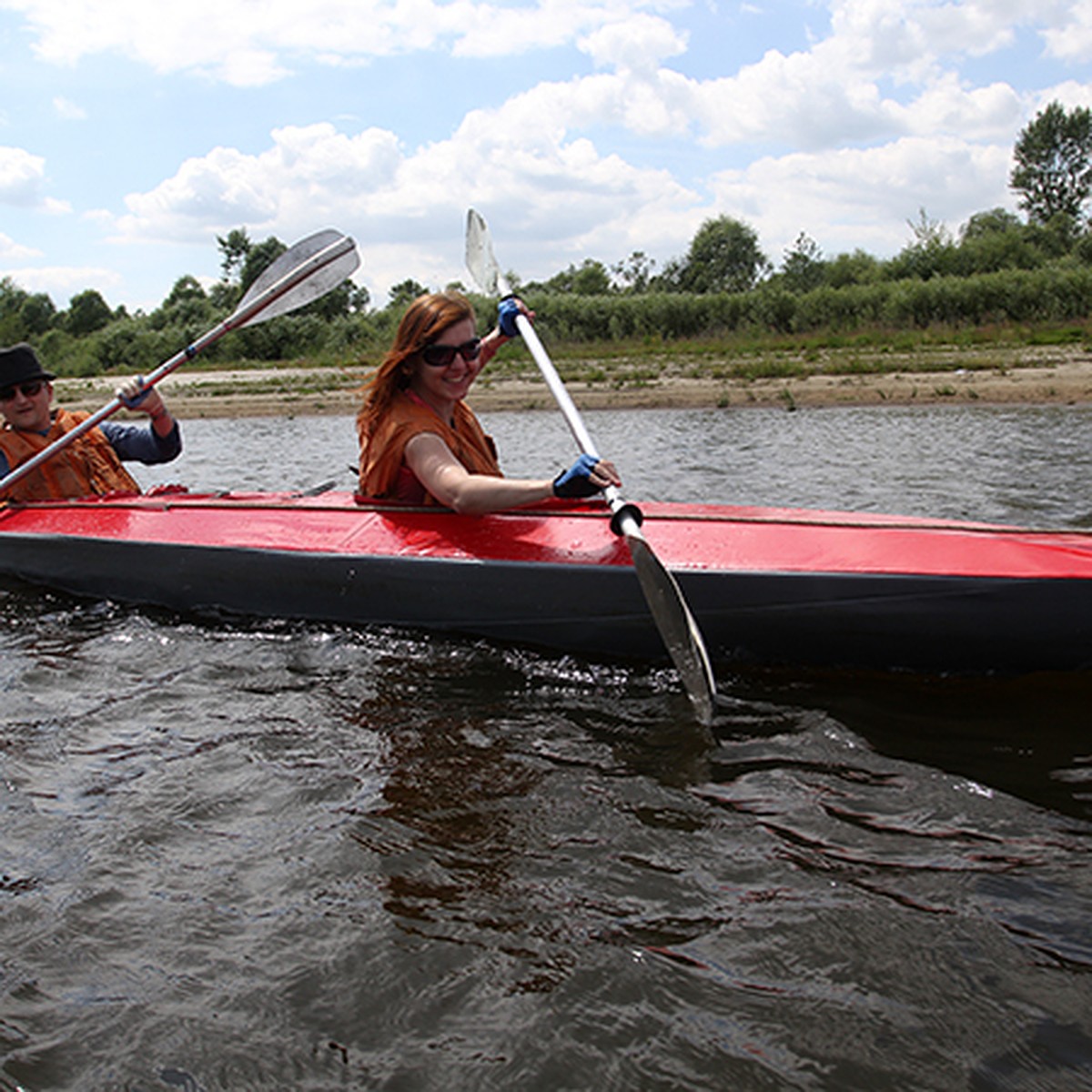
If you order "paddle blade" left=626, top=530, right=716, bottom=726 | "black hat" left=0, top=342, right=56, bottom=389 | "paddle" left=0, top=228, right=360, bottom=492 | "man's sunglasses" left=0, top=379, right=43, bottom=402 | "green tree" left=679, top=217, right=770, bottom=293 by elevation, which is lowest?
"paddle blade" left=626, top=530, right=716, bottom=726

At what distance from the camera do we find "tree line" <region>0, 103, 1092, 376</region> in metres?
19.7

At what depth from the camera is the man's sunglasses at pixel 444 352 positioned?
153 inches

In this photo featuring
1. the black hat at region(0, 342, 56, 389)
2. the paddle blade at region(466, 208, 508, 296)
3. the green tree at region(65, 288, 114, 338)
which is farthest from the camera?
the green tree at region(65, 288, 114, 338)

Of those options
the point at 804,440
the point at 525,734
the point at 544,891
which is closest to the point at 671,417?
the point at 804,440

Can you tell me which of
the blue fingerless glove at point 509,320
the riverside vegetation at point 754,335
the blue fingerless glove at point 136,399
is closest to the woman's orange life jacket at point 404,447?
the blue fingerless glove at point 509,320

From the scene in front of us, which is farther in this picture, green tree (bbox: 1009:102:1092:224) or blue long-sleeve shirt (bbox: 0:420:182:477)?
green tree (bbox: 1009:102:1092:224)

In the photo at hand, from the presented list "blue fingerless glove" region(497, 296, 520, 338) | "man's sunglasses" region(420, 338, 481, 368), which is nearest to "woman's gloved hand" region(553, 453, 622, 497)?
"man's sunglasses" region(420, 338, 481, 368)

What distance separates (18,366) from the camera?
4980 mm

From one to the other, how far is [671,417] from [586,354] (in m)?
7.42

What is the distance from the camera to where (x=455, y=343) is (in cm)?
388

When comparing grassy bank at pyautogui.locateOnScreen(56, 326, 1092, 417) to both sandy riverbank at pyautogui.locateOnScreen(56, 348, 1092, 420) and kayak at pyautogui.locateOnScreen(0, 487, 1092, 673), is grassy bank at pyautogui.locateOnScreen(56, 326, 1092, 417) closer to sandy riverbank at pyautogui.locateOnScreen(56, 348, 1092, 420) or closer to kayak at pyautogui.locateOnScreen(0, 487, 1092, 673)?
sandy riverbank at pyautogui.locateOnScreen(56, 348, 1092, 420)

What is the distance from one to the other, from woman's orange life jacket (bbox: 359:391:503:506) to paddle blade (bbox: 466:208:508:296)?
196cm

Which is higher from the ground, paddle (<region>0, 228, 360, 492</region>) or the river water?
paddle (<region>0, 228, 360, 492</region>)

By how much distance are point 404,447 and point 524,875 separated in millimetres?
2053
